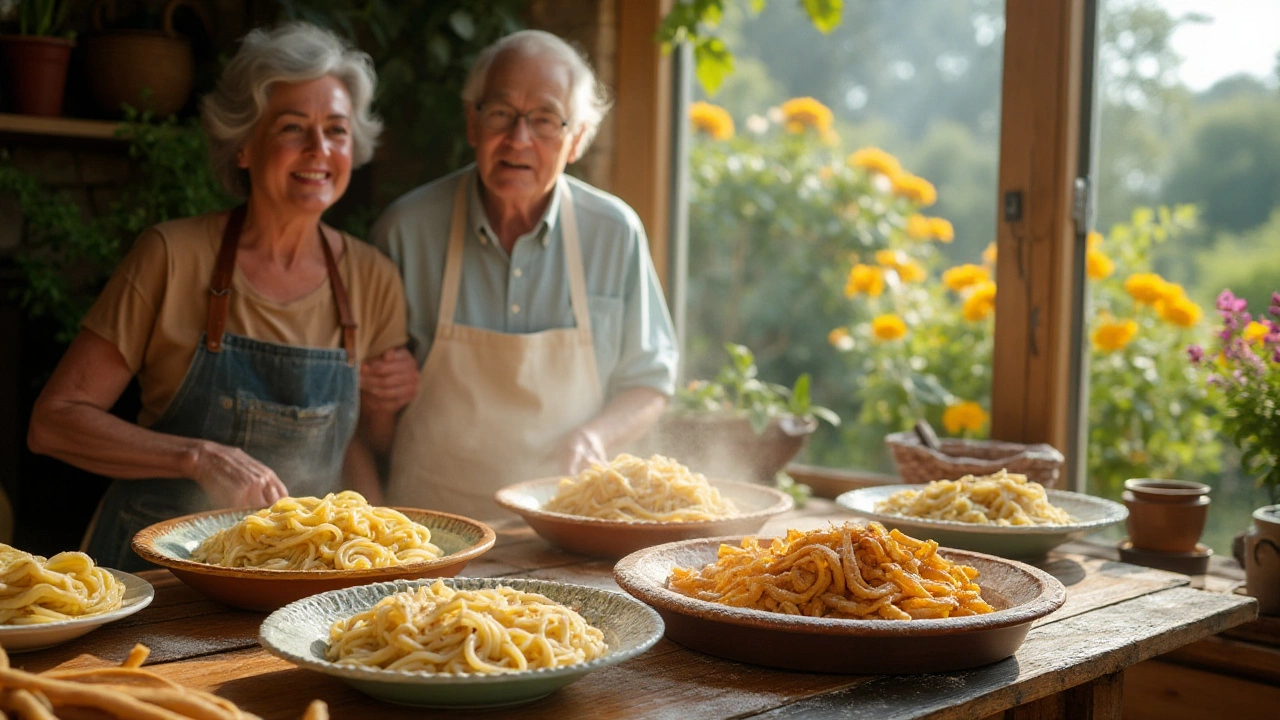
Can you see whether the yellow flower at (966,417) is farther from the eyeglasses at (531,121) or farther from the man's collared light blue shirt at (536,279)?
the eyeglasses at (531,121)

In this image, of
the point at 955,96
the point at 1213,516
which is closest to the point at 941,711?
the point at 1213,516

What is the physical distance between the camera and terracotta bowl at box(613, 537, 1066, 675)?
1508 mm

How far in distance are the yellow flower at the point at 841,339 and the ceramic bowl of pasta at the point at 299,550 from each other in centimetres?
241

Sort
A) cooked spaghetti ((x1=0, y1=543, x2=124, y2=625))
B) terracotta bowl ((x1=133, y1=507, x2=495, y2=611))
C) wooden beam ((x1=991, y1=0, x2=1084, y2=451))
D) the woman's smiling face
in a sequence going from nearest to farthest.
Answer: cooked spaghetti ((x1=0, y1=543, x2=124, y2=625)) < terracotta bowl ((x1=133, y1=507, x2=495, y2=611)) < the woman's smiling face < wooden beam ((x1=991, y1=0, x2=1084, y2=451))

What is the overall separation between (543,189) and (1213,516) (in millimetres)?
2049

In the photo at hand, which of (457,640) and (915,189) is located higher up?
(915,189)

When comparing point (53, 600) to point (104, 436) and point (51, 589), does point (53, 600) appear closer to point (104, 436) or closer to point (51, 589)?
point (51, 589)

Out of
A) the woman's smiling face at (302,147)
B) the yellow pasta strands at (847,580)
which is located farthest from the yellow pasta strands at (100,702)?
the woman's smiling face at (302,147)

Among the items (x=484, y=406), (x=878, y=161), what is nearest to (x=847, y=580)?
(x=484, y=406)

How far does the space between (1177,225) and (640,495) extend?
1.94 m

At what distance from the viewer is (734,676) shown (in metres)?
1.57

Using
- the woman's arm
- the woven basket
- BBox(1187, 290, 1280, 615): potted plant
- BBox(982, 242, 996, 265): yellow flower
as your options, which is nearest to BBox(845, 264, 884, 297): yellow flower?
BBox(982, 242, 996, 265): yellow flower

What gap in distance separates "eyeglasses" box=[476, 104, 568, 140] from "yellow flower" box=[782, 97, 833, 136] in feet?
5.01

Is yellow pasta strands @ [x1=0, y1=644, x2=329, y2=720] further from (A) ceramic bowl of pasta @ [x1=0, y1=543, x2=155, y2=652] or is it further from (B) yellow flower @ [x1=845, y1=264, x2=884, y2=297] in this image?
(B) yellow flower @ [x1=845, y1=264, x2=884, y2=297]
